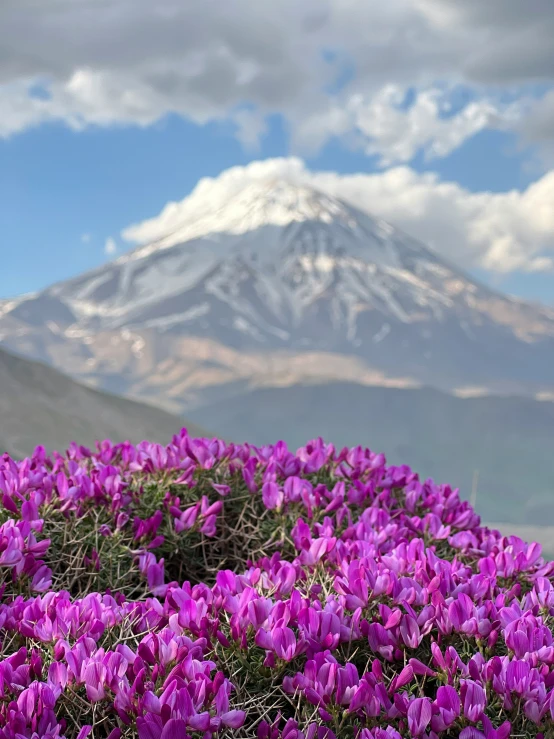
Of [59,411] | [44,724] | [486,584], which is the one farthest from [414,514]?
[59,411]

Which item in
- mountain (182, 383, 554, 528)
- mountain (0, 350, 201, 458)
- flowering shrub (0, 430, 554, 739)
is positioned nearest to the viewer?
flowering shrub (0, 430, 554, 739)

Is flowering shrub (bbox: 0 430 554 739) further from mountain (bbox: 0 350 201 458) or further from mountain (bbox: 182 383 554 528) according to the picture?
mountain (bbox: 182 383 554 528)

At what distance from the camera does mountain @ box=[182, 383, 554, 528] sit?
117 meters

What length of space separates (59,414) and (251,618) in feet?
35.5

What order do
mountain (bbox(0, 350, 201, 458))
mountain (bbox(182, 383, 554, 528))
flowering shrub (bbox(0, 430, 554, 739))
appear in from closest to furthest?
flowering shrub (bbox(0, 430, 554, 739)) → mountain (bbox(0, 350, 201, 458)) → mountain (bbox(182, 383, 554, 528))

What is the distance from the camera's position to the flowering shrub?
225 cm

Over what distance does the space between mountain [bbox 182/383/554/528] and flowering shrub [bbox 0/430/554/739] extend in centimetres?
10427

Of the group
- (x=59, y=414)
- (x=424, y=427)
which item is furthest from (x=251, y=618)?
(x=424, y=427)

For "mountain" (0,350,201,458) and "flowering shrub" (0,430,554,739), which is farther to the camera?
"mountain" (0,350,201,458)

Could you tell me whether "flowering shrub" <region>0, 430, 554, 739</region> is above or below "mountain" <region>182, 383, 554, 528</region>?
below

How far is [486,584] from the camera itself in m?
3.03

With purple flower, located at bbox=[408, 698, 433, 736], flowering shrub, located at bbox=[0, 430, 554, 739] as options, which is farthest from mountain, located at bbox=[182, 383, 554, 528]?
purple flower, located at bbox=[408, 698, 433, 736]

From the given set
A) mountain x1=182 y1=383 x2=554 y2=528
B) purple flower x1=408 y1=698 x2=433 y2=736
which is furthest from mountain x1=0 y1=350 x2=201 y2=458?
mountain x1=182 y1=383 x2=554 y2=528

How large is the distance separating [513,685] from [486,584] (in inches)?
26.7
